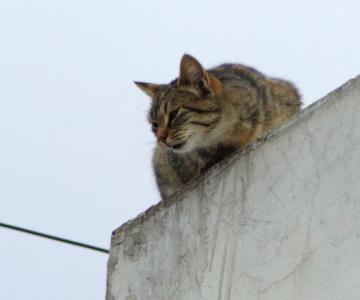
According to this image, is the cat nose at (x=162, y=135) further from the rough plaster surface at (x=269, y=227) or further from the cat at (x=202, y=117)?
the rough plaster surface at (x=269, y=227)

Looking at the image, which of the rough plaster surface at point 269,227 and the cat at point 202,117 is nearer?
the rough plaster surface at point 269,227

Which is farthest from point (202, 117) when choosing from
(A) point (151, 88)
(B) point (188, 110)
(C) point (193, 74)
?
(A) point (151, 88)

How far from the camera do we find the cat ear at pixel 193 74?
5.14 meters

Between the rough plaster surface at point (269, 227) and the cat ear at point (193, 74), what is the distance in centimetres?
102

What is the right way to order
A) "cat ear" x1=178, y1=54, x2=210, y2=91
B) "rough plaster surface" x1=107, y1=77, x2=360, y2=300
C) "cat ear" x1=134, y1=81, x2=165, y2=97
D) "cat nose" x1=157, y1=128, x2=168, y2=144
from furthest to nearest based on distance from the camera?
1. "cat ear" x1=134, y1=81, x2=165, y2=97
2. "cat ear" x1=178, y1=54, x2=210, y2=91
3. "cat nose" x1=157, y1=128, x2=168, y2=144
4. "rough plaster surface" x1=107, y1=77, x2=360, y2=300

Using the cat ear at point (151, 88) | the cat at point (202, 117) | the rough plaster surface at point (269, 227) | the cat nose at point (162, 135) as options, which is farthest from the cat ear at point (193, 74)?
the rough plaster surface at point (269, 227)

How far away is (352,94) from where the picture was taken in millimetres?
3576

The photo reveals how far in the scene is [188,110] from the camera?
5195 mm

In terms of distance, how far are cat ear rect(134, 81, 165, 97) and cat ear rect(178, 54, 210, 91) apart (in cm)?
18

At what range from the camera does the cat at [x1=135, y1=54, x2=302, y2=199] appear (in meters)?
5.05

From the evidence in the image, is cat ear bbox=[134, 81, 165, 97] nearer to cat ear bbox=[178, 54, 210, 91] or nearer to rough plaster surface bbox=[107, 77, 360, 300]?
cat ear bbox=[178, 54, 210, 91]

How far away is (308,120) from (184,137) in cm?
139

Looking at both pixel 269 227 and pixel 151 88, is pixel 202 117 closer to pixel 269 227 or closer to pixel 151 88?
pixel 151 88

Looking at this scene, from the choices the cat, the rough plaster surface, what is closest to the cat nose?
the cat
